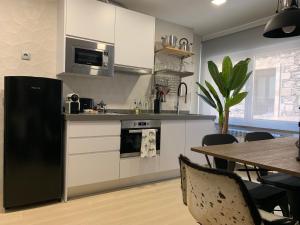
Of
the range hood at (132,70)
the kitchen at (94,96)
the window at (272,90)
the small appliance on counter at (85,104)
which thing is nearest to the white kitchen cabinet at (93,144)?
the kitchen at (94,96)

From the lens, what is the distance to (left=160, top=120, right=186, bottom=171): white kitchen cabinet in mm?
3248

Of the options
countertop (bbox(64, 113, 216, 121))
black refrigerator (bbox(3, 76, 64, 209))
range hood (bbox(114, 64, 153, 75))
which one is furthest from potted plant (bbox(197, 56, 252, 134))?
black refrigerator (bbox(3, 76, 64, 209))

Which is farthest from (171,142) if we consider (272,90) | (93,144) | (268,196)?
(268,196)

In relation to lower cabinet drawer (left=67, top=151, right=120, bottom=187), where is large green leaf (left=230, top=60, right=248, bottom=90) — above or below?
above

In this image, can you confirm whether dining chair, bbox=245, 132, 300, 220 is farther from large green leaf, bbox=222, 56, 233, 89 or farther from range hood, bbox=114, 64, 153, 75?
range hood, bbox=114, 64, 153, 75

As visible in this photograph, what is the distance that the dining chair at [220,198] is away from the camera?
89 centimetres

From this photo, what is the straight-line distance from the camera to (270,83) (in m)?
3.72

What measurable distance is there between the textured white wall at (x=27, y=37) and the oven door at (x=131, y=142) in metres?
1.24

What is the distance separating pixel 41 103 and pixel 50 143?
1.40 ft

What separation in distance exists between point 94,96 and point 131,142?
0.90 m

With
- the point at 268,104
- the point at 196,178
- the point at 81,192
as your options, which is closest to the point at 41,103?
the point at 81,192

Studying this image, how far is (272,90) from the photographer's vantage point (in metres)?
3.68

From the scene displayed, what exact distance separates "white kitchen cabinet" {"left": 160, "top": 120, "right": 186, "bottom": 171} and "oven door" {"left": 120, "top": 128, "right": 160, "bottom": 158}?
0.36 m

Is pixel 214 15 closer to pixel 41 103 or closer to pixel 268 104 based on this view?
pixel 268 104
